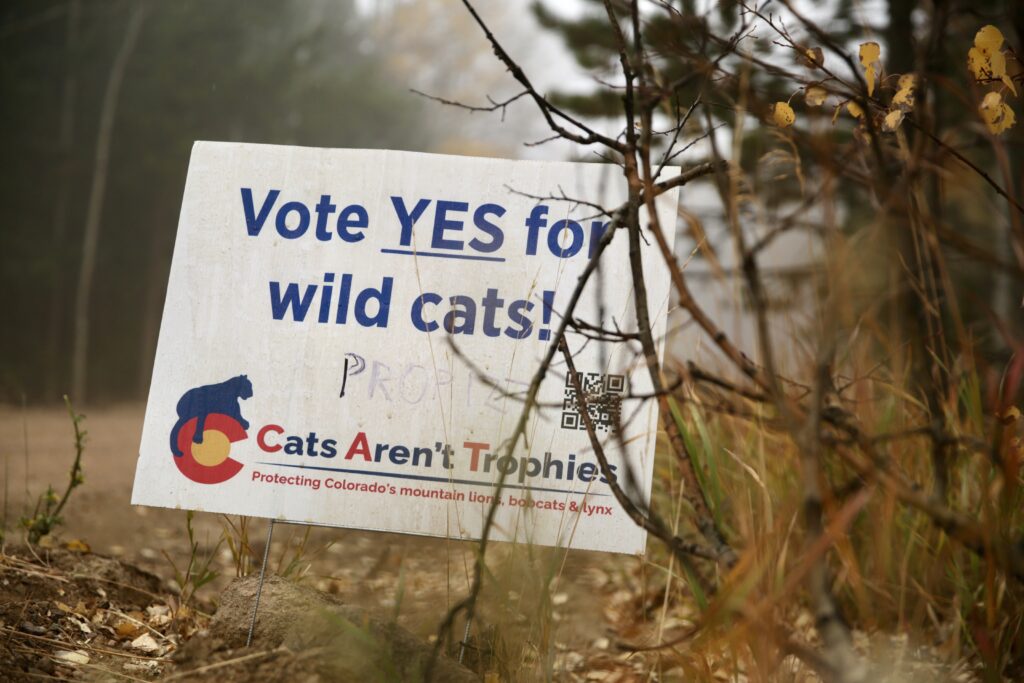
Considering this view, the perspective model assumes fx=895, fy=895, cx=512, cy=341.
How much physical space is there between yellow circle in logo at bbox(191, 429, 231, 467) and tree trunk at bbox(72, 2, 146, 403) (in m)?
10.5

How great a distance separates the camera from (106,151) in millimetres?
11898

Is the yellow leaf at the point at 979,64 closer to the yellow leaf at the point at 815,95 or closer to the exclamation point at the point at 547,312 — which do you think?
the yellow leaf at the point at 815,95

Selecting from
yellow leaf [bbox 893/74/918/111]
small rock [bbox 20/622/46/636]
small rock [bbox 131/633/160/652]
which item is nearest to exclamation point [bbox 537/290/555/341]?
yellow leaf [bbox 893/74/918/111]

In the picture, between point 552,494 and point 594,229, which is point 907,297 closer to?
point 594,229

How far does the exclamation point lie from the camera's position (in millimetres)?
1969

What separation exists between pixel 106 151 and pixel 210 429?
1132 centimetres

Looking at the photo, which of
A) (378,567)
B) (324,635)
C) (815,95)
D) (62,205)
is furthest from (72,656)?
(62,205)

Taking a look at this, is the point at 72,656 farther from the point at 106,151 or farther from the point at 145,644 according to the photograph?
the point at 106,151

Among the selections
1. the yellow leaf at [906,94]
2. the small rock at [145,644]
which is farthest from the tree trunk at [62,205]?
the yellow leaf at [906,94]

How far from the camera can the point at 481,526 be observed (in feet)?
6.03

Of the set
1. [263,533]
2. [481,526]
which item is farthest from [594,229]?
[263,533]

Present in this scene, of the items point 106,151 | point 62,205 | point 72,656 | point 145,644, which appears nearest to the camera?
point 72,656

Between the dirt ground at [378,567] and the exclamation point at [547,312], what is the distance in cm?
46

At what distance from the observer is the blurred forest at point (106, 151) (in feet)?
35.2
